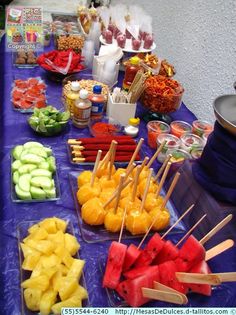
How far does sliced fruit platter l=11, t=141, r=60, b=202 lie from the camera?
122cm

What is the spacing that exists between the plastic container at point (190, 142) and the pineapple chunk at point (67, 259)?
2.50ft

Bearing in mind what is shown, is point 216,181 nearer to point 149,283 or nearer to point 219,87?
point 149,283

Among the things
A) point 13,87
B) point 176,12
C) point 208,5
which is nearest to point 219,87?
point 208,5

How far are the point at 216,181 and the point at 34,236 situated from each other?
2.06ft

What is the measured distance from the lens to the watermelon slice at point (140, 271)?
94 centimetres

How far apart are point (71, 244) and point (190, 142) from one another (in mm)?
788

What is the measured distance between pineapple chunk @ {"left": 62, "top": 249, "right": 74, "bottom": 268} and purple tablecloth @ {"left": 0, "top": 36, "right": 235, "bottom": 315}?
81mm

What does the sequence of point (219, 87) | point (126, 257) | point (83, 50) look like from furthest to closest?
point (83, 50) < point (219, 87) < point (126, 257)

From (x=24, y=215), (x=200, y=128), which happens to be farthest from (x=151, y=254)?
(x=200, y=128)

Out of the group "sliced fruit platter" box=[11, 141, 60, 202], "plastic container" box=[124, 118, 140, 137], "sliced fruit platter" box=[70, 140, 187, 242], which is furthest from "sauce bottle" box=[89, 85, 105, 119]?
"sliced fruit platter" box=[70, 140, 187, 242]

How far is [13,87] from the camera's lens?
188 cm

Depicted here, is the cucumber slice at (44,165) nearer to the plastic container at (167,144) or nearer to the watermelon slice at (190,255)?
the plastic container at (167,144)

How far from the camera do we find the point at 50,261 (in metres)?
0.95

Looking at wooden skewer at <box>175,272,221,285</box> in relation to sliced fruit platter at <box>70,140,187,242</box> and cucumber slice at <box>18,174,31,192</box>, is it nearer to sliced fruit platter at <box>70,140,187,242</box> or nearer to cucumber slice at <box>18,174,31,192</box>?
sliced fruit platter at <box>70,140,187,242</box>
